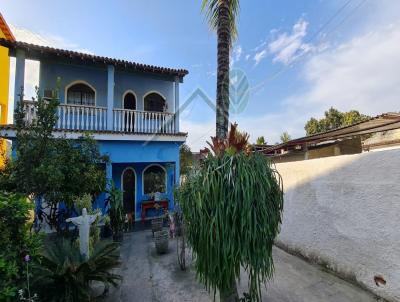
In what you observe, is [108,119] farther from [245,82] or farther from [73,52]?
[245,82]

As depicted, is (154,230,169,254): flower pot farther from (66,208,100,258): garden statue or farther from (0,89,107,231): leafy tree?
(0,89,107,231): leafy tree

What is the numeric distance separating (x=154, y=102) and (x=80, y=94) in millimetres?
3714

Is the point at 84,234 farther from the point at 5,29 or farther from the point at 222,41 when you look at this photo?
the point at 5,29

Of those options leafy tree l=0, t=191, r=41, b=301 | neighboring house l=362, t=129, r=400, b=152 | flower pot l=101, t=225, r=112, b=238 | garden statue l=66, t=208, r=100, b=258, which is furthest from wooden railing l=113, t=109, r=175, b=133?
neighboring house l=362, t=129, r=400, b=152

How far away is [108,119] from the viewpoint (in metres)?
10.0

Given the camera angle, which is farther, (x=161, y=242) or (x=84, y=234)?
(x=161, y=242)

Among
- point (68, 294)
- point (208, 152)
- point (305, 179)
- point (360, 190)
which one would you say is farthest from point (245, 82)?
point (68, 294)

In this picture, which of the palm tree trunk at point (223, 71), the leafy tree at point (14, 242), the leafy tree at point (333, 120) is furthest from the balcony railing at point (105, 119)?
the leafy tree at point (333, 120)

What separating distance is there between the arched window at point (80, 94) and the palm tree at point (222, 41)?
24.4 ft

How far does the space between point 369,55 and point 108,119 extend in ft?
31.8

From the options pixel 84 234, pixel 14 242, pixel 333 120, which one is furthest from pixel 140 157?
pixel 333 120

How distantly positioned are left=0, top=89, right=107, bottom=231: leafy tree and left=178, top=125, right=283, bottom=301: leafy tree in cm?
399

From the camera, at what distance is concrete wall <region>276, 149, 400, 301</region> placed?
4336 millimetres

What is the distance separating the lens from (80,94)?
37.7ft
